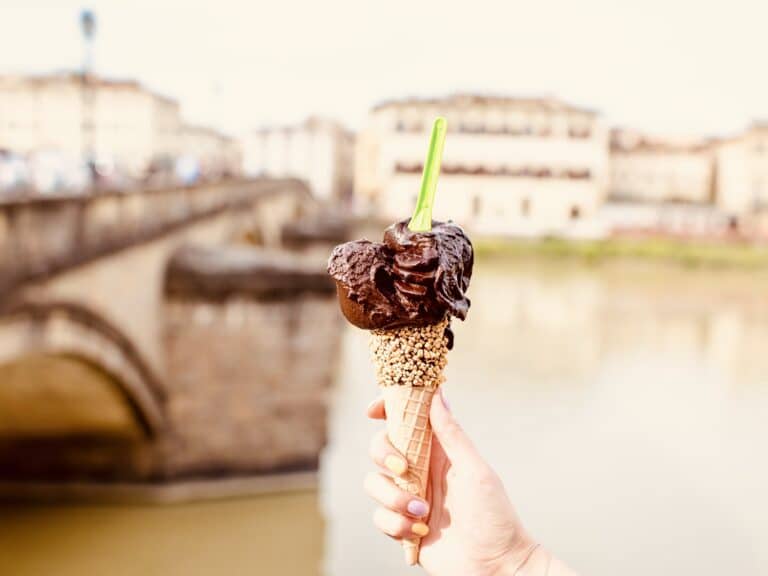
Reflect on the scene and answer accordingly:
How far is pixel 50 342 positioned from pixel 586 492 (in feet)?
19.5

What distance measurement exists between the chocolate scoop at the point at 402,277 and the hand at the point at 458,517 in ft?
0.63

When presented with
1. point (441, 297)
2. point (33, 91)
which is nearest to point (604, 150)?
point (33, 91)

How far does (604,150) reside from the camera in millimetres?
42625

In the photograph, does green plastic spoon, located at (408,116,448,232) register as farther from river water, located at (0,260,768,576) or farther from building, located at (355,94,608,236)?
building, located at (355,94,608,236)

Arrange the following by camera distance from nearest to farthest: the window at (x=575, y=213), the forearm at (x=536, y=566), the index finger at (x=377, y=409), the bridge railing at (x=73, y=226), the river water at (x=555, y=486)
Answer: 1. the forearm at (x=536, y=566)
2. the index finger at (x=377, y=409)
3. the bridge railing at (x=73, y=226)
4. the river water at (x=555, y=486)
5. the window at (x=575, y=213)

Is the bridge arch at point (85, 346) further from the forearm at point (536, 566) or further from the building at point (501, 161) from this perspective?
the building at point (501, 161)

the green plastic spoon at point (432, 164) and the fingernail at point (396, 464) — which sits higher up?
the green plastic spoon at point (432, 164)

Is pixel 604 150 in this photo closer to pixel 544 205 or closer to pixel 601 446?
pixel 544 205

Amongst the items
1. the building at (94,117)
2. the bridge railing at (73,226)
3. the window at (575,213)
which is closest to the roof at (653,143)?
the window at (575,213)

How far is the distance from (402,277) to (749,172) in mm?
50879

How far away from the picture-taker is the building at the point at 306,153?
50.8 meters

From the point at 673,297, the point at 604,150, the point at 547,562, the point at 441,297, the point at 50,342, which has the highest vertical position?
the point at 604,150

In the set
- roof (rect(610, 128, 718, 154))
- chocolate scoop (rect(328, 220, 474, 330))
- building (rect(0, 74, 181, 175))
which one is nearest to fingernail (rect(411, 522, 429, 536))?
chocolate scoop (rect(328, 220, 474, 330))

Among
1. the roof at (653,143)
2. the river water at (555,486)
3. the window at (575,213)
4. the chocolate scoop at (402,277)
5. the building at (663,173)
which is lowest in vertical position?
the river water at (555,486)
